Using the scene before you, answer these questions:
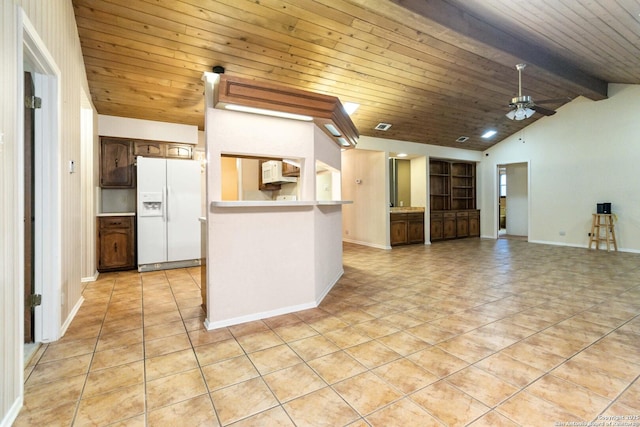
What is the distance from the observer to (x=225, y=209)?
265cm

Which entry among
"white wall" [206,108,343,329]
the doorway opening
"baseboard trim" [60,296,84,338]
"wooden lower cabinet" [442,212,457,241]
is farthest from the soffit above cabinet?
the doorway opening

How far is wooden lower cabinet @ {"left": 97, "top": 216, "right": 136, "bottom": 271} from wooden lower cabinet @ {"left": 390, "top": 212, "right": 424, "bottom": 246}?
5357 millimetres

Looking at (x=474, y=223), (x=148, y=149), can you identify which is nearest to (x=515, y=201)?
(x=474, y=223)

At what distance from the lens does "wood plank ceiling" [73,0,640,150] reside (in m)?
3.16

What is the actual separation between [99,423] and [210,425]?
56cm

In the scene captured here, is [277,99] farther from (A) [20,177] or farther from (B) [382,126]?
(B) [382,126]

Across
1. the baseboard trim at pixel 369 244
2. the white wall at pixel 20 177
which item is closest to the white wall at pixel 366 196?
the baseboard trim at pixel 369 244

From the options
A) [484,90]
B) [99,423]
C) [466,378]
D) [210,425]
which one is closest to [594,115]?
[484,90]

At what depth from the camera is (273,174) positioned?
566 cm

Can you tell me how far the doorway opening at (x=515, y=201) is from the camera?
29.9 feet

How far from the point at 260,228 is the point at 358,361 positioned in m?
1.41

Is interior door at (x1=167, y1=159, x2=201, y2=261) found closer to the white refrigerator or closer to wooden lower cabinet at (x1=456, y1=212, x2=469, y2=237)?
the white refrigerator

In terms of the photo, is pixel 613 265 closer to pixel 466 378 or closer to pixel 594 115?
pixel 594 115

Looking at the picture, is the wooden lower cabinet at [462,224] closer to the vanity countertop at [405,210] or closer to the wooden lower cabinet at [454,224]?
the wooden lower cabinet at [454,224]
